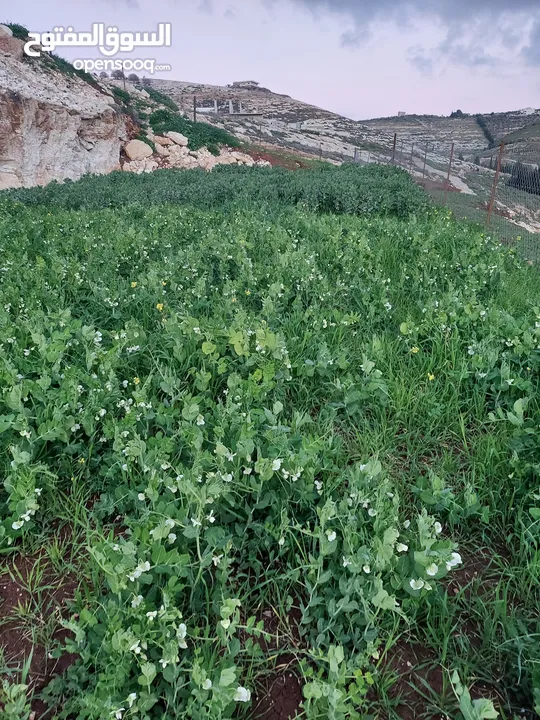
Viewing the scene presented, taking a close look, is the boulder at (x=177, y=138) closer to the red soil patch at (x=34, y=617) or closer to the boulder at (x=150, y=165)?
the boulder at (x=150, y=165)

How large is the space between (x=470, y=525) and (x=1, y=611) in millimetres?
2035

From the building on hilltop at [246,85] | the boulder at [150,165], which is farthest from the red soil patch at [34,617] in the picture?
the building on hilltop at [246,85]

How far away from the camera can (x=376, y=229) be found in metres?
6.68

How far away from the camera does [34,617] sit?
6.15 feet

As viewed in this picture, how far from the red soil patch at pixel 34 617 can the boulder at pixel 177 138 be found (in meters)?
27.0

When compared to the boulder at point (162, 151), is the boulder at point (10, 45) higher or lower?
higher

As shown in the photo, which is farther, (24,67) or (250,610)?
(24,67)

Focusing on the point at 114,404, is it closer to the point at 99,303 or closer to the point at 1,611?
the point at 1,611

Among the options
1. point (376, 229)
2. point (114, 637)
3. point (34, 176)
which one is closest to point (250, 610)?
point (114, 637)

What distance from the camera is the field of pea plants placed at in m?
1.58

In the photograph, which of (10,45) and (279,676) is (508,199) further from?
(10,45)

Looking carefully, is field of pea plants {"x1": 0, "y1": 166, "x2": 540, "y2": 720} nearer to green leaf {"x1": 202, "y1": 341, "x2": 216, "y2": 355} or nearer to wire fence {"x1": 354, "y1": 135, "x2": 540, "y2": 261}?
green leaf {"x1": 202, "y1": 341, "x2": 216, "y2": 355}

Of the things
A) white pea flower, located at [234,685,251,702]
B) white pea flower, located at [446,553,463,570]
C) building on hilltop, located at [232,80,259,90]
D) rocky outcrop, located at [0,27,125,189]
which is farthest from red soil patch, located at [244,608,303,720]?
building on hilltop, located at [232,80,259,90]

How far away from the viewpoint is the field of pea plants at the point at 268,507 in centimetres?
158
